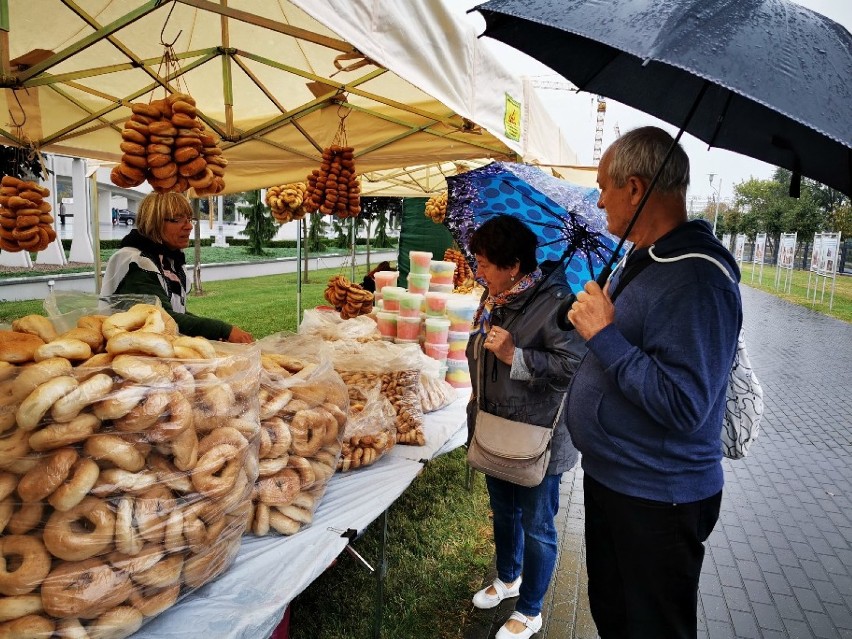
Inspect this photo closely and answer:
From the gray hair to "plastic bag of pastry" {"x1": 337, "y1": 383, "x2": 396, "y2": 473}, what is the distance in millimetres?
1515

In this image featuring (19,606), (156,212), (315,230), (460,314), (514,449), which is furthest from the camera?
(315,230)

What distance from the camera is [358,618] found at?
119 inches

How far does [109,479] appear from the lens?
4.49ft

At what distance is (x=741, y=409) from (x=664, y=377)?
1.66 feet

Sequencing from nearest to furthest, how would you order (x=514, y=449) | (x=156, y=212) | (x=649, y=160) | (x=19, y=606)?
(x=19, y=606) < (x=649, y=160) < (x=514, y=449) < (x=156, y=212)

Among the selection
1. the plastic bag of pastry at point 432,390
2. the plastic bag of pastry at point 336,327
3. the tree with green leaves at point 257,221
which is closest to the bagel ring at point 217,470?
the plastic bag of pastry at point 432,390

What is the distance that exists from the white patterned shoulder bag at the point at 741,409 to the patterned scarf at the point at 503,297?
0.95 meters

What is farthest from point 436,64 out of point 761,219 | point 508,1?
point 761,219

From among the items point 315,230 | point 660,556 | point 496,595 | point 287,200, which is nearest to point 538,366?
point 660,556

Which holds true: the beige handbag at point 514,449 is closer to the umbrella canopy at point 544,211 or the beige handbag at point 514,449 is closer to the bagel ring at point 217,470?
the umbrella canopy at point 544,211

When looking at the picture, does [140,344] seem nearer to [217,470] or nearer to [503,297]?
[217,470]

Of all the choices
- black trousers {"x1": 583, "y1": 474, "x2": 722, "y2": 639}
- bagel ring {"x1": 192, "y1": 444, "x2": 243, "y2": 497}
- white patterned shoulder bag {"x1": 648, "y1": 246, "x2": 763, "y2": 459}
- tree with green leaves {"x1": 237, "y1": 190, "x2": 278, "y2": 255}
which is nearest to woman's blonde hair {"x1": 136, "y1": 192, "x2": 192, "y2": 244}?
bagel ring {"x1": 192, "y1": 444, "x2": 243, "y2": 497}

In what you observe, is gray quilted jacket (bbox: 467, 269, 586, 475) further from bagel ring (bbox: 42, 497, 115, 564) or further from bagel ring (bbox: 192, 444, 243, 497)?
bagel ring (bbox: 42, 497, 115, 564)

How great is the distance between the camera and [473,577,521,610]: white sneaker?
120 inches
